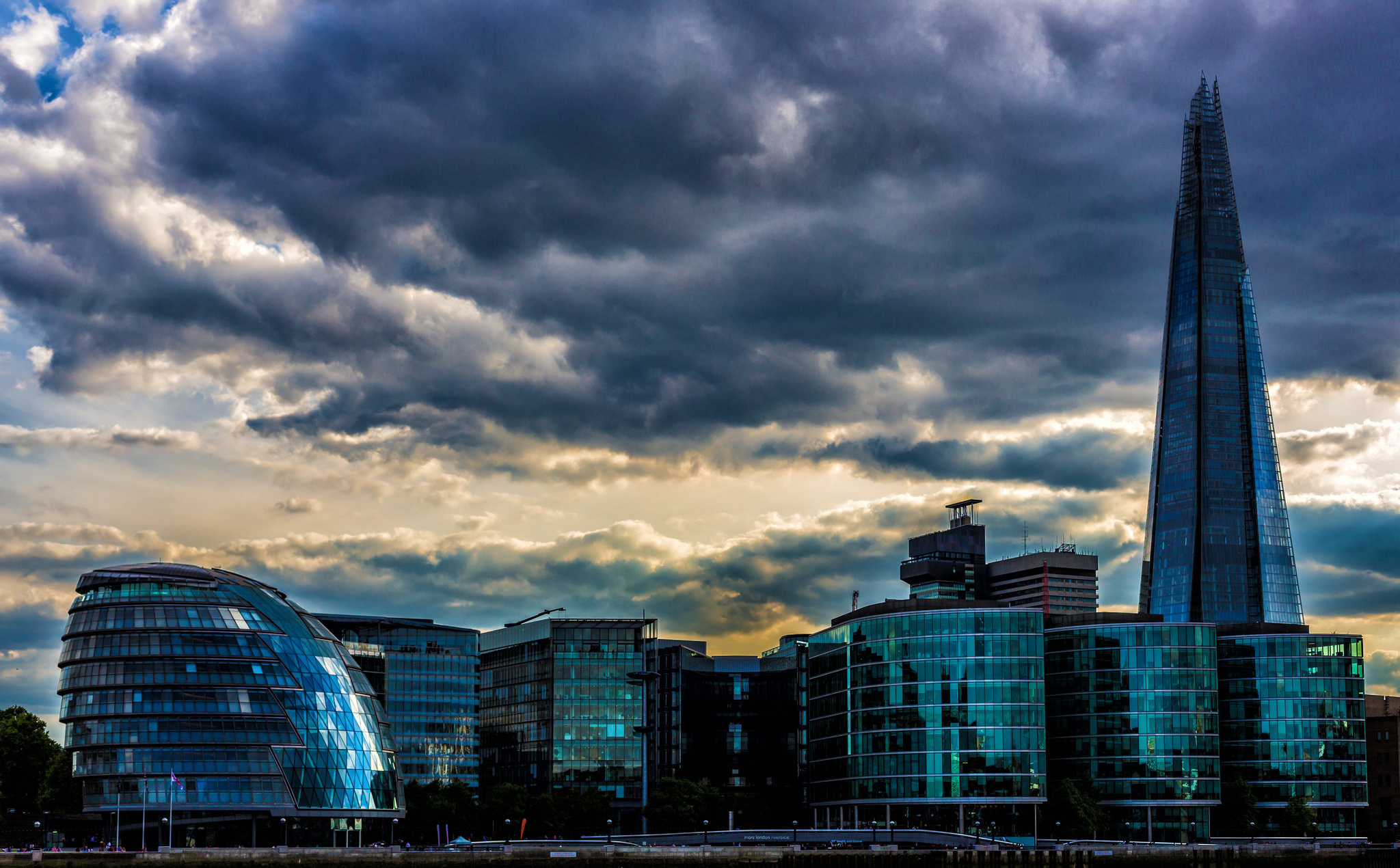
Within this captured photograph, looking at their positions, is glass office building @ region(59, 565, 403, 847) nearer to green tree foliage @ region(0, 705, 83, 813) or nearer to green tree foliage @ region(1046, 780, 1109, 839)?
green tree foliage @ region(0, 705, 83, 813)

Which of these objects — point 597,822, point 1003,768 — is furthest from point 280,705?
point 1003,768

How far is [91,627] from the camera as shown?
438ft

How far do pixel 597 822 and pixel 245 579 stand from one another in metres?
49.5

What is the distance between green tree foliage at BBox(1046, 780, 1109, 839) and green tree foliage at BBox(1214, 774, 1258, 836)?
2614 cm

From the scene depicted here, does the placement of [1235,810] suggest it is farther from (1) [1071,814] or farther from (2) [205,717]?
(2) [205,717]

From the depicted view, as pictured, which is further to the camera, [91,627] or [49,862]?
[91,627]

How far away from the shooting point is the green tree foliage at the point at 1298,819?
176000 millimetres

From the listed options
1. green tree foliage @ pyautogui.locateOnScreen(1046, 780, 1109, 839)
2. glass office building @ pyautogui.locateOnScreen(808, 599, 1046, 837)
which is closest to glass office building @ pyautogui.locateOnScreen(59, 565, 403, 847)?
glass office building @ pyautogui.locateOnScreen(808, 599, 1046, 837)

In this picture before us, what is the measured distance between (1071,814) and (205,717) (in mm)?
91347

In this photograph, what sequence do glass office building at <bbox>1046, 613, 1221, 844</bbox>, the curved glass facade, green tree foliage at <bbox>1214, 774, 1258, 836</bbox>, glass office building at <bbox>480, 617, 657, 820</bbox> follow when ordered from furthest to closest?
1. glass office building at <bbox>480, 617, 657, 820</bbox>
2. the curved glass facade
3. green tree foliage at <bbox>1214, 774, 1258, 836</bbox>
4. glass office building at <bbox>1046, 613, 1221, 844</bbox>

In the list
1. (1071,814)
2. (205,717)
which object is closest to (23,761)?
(205,717)

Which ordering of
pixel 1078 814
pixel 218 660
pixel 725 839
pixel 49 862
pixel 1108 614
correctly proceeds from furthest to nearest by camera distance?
1. pixel 1108 614
2. pixel 1078 814
3. pixel 725 839
4. pixel 218 660
5. pixel 49 862

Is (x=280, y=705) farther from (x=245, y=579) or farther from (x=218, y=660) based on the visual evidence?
(x=245, y=579)

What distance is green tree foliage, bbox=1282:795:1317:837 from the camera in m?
176
